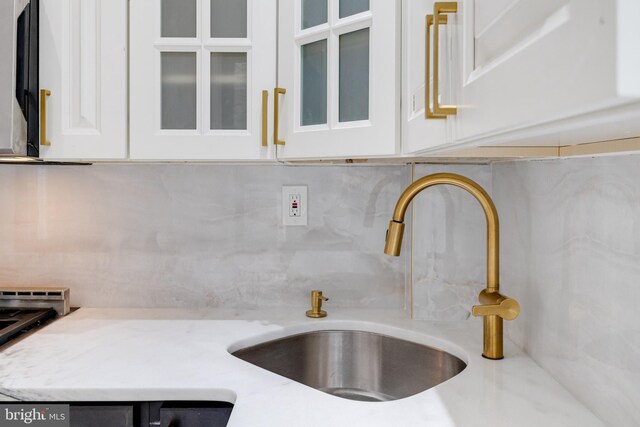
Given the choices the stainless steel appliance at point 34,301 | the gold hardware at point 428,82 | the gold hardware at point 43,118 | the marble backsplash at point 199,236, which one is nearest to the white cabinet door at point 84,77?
the gold hardware at point 43,118

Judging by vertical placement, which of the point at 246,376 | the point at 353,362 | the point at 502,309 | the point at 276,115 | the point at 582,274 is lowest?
the point at 353,362

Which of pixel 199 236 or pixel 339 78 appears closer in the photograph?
pixel 339 78

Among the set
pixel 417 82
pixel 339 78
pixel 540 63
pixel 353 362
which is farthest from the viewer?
pixel 353 362

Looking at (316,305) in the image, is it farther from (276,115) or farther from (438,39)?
(438,39)

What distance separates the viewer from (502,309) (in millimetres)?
1113

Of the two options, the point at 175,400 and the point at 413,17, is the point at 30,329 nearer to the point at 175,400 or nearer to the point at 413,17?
the point at 175,400

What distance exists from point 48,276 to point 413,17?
4.45 ft

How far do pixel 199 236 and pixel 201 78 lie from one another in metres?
0.54

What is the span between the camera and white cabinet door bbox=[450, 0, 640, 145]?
29 centimetres

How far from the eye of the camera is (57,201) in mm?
1595

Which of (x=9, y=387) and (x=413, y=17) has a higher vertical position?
(x=413, y=17)

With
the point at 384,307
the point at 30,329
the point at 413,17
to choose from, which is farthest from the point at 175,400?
the point at 413,17

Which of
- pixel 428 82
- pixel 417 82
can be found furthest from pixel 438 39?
pixel 417 82

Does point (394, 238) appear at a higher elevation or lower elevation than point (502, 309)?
higher
